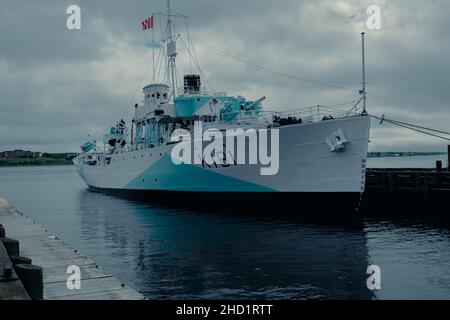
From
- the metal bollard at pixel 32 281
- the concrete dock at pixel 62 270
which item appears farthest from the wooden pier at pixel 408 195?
the metal bollard at pixel 32 281

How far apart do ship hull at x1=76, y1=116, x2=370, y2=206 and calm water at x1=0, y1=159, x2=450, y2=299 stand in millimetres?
2111

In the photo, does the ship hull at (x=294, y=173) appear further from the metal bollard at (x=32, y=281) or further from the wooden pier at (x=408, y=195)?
the metal bollard at (x=32, y=281)

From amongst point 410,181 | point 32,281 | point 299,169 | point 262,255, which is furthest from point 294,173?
point 32,281

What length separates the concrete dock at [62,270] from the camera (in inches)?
392

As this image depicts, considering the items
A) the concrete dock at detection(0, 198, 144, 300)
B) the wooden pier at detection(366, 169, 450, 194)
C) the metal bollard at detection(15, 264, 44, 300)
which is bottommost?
the concrete dock at detection(0, 198, 144, 300)

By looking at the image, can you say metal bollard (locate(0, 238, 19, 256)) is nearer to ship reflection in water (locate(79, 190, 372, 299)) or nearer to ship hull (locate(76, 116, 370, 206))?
ship reflection in water (locate(79, 190, 372, 299))

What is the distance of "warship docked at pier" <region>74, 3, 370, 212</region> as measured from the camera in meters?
24.3

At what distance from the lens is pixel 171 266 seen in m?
15.2

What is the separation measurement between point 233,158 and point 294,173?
365 centimetres

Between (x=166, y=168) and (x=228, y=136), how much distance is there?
254 inches

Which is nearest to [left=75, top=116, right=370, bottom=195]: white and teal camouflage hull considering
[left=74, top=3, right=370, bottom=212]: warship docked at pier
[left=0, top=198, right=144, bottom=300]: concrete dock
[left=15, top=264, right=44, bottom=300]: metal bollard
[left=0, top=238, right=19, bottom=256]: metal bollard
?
[left=74, top=3, right=370, bottom=212]: warship docked at pier
